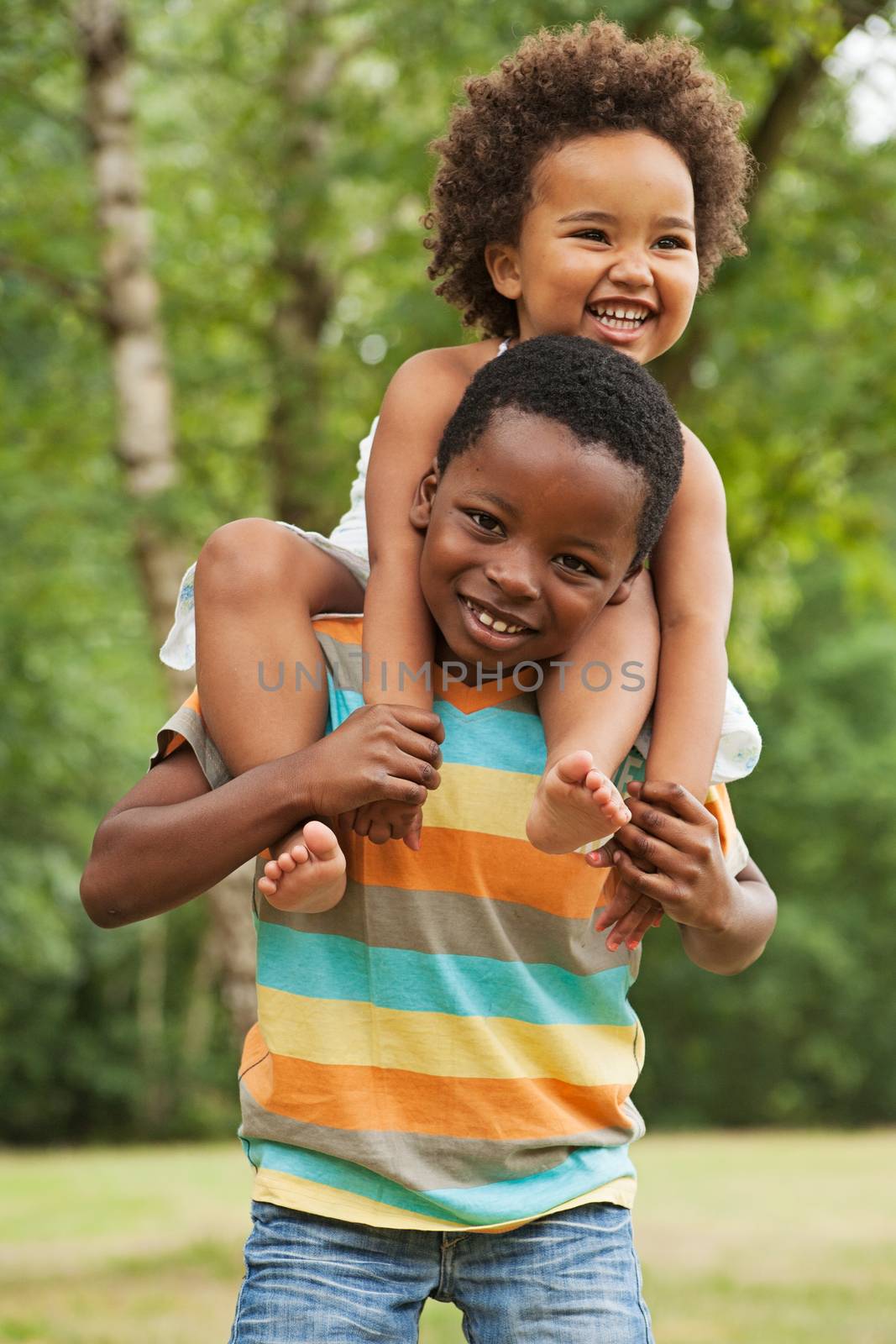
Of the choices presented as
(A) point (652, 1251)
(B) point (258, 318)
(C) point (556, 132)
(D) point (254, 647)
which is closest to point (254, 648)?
(D) point (254, 647)

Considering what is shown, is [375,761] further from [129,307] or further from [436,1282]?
[129,307]

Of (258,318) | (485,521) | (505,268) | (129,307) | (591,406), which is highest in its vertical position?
(258,318)

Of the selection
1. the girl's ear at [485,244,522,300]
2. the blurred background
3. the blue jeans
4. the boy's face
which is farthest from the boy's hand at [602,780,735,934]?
the blurred background

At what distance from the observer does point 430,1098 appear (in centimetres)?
192

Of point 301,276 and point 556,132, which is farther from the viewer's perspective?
point 301,276

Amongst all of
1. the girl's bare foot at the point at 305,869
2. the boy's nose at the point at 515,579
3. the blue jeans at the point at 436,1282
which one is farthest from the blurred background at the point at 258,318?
the blue jeans at the point at 436,1282

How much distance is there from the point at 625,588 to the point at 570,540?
0.16 metres

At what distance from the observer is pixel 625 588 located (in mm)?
1958

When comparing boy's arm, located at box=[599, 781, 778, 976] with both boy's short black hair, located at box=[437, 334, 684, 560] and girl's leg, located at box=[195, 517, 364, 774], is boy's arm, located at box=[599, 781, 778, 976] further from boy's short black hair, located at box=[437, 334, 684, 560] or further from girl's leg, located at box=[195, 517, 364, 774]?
girl's leg, located at box=[195, 517, 364, 774]

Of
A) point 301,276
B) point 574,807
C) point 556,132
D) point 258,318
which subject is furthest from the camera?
point 258,318

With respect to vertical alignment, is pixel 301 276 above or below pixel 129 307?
above

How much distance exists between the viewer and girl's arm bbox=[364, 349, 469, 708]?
189 cm

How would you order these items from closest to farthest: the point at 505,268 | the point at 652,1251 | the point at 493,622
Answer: the point at 493,622
the point at 505,268
the point at 652,1251

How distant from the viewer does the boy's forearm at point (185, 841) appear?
1.80m
